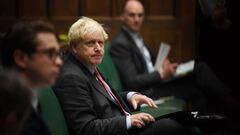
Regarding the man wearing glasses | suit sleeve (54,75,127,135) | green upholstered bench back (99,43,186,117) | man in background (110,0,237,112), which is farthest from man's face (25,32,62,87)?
man in background (110,0,237,112)

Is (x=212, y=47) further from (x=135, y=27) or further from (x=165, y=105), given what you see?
(x=135, y=27)

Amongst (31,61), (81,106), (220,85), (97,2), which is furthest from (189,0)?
(31,61)

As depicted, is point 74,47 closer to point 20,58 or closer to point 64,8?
point 20,58

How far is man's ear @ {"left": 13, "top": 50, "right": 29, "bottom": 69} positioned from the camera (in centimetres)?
161

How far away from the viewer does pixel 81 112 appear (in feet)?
7.06

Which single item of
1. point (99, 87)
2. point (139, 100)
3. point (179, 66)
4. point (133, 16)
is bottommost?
point (179, 66)

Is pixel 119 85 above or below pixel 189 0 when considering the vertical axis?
below

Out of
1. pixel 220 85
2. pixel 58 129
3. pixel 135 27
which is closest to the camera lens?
pixel 58 129

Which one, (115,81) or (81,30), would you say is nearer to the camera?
(81,30)

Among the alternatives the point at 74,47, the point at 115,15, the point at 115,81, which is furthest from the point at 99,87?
the point at 115,15

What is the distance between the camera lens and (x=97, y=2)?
164 inches

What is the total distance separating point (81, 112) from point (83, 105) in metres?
0.03

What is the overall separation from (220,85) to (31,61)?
1.70 metres

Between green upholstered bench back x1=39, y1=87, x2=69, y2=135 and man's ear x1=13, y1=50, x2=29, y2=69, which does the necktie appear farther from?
man's ear x1=13, y1=50, x2=29, y2=69
